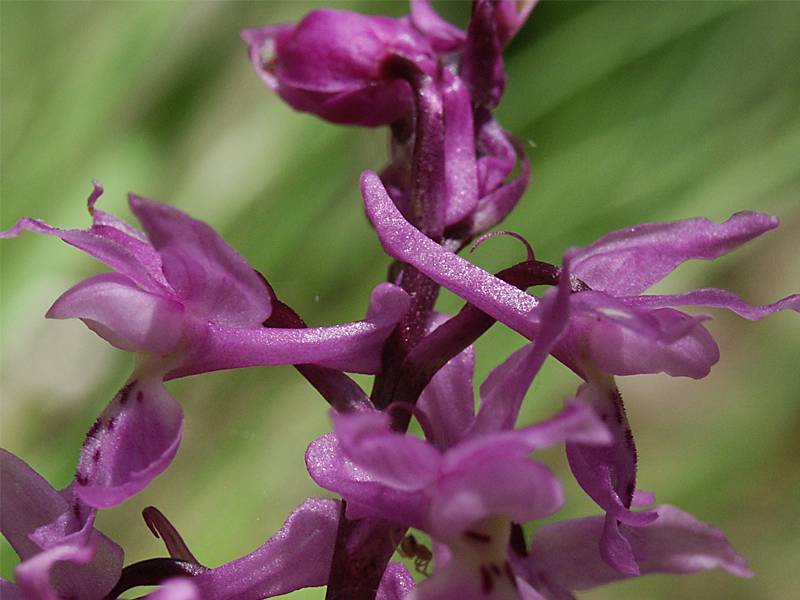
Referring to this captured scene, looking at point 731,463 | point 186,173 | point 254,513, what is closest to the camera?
point 254,513

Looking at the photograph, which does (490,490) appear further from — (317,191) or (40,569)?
(317,191)

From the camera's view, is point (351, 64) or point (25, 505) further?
point (351, 64)

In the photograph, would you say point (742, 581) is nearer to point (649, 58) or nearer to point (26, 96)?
point (649, 58)

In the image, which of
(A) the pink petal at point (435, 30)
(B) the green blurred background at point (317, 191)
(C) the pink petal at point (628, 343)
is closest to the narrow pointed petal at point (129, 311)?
(C) the pink petal at point (628, 343)

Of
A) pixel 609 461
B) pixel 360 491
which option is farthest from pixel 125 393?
pixel 609 461

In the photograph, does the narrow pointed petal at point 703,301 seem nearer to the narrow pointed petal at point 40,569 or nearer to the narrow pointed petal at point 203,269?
the narrow pointed petal at point 203,269

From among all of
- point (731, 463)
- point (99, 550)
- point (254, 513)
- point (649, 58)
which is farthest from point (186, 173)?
point (99, 550)
